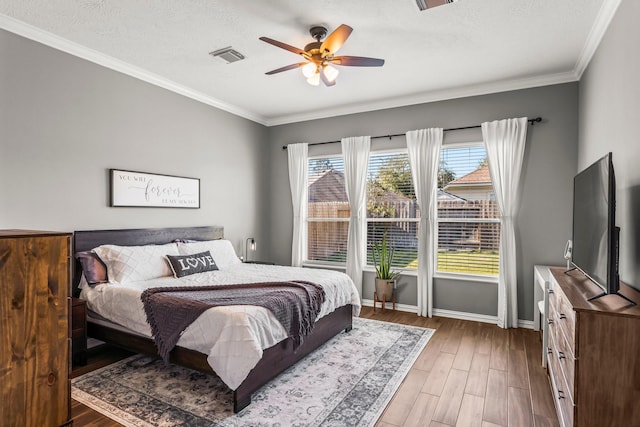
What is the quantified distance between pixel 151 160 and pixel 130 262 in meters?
1.24

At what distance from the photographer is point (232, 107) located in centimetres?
502

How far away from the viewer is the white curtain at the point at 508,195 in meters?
3.99

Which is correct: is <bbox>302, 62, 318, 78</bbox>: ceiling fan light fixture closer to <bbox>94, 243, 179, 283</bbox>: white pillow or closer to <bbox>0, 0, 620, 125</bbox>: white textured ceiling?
<bbox>0, 0, 620, 125</bbox>: white textured ceiling

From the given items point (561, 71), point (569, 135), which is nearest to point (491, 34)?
point (561, 71)

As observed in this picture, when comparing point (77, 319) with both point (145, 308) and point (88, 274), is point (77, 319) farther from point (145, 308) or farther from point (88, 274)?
point (145, 308)

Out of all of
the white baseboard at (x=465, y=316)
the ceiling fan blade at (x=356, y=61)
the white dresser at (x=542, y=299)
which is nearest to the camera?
the ceiling fan blade at (x=356, y=61)

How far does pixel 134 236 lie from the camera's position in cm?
373

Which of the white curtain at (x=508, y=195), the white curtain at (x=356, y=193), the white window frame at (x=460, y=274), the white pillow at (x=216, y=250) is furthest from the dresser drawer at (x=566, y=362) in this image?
the white pillow at (x=216, y=250)

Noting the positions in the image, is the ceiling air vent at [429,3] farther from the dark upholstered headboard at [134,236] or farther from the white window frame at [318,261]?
the dark upholstered headboard at [134,236]

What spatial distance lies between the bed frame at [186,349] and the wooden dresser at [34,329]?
808 mm

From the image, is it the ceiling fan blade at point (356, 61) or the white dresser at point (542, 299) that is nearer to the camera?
the ceiling fan blade at point (356, 61)

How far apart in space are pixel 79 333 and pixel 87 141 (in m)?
1.77

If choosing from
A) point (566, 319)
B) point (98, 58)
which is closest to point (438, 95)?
point (566, 319)

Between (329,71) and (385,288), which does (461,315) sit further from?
(329,71)
